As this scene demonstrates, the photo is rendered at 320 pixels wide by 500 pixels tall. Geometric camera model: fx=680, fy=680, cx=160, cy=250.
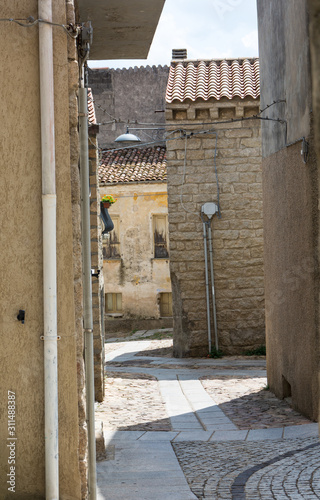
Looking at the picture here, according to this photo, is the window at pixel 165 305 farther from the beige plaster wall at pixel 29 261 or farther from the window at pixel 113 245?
the beige plaster wall at pixel 29 261

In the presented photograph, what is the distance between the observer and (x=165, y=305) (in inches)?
1039

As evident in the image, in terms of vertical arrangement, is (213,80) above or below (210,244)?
above

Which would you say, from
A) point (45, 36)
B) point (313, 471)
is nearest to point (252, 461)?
point (313, 471)

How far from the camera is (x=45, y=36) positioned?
4.45m

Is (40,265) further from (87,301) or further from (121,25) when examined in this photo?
(121,25)

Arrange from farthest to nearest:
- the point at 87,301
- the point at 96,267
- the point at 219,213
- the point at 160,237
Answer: the point at 160,237
the point at 219,213
the point at 96,267
the point at 87,301

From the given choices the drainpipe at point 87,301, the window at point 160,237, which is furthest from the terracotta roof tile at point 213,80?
the drainpipe at point 87,301

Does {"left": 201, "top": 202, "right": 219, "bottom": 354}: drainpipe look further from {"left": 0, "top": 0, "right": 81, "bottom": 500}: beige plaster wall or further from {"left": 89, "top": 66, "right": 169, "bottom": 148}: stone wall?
{"left": 89, "top": 66, "right": 169, "bottom": 148}: stone wall

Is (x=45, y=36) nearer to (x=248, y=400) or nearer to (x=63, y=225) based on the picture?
(x=63, y=225)

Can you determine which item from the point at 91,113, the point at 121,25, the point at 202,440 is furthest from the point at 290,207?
the point at 91,113

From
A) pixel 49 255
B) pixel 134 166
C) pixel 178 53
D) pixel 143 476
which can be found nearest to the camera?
pixel 49 255

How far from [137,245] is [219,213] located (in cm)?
1103

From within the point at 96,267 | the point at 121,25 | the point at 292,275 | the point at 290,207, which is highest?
the point at 121,25

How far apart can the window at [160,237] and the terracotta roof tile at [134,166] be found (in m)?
1.78
